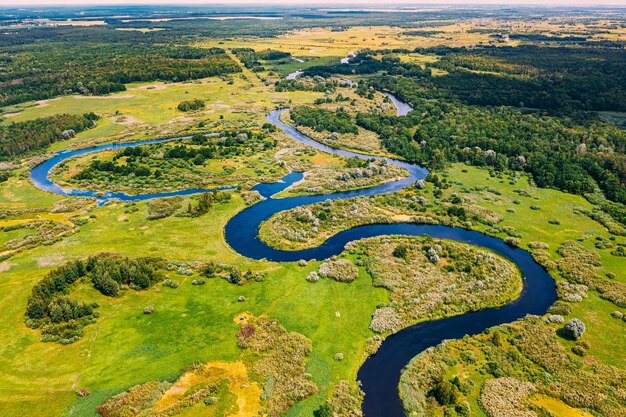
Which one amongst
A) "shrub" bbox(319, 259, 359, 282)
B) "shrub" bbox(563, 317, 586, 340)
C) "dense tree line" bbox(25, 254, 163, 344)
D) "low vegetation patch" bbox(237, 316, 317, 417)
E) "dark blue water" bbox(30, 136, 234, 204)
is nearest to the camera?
"low vegetation patch" bbox(237, 316, 317, 417)

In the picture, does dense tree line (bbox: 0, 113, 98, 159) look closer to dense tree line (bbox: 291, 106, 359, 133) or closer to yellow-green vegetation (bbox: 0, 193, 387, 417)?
yellow-green vegetation (bbox: 0, 193, 387, 417)

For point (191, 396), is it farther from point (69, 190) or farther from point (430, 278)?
point (69, 190)

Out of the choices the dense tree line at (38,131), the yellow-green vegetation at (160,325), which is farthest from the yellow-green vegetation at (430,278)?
the dense tree line at (38,131)

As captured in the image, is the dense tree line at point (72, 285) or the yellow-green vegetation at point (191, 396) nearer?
the yellow-green vegetation at point (191, 396)

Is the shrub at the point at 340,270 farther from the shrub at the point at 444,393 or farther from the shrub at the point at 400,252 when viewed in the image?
the shrub at the point at 444,393

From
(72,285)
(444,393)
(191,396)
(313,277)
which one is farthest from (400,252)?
(72,285)

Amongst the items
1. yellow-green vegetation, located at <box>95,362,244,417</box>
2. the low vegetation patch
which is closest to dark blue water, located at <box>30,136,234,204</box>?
the low vegetation patch
